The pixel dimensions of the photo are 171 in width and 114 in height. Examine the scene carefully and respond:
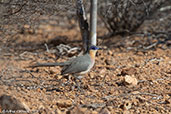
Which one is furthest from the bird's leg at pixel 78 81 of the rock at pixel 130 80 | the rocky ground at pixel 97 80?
the rock at pixel 130 80

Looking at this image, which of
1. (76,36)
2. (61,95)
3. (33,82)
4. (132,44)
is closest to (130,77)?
(61,95)

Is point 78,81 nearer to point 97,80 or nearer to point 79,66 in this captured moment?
point 97,80

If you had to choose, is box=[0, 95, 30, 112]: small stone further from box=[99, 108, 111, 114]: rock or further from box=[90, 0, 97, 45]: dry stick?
box=[90, 0, 97, 45]: dry stick

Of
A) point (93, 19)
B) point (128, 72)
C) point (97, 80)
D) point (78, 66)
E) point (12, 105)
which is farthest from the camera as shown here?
point (93, 19)

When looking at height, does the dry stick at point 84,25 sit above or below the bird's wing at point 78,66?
above

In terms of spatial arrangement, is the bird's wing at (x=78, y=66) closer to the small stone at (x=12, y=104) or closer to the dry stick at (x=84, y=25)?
the small stone at (x=12, y=104)

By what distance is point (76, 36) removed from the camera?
32.5 ft

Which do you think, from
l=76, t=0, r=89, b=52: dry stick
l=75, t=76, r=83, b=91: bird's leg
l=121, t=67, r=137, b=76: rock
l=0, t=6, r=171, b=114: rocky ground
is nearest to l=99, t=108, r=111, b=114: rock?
l=0, t=6, r=171, b=114: rocky ground

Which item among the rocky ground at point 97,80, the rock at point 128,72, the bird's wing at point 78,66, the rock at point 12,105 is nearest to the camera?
the rock at point 12,105

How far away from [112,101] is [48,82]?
1699mm

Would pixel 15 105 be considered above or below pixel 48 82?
above

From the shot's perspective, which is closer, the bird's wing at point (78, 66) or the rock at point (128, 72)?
the bird's wing at point (78, 66)

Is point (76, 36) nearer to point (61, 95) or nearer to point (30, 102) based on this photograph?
point (61, 95)

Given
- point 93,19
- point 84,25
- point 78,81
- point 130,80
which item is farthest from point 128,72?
point 84,25
